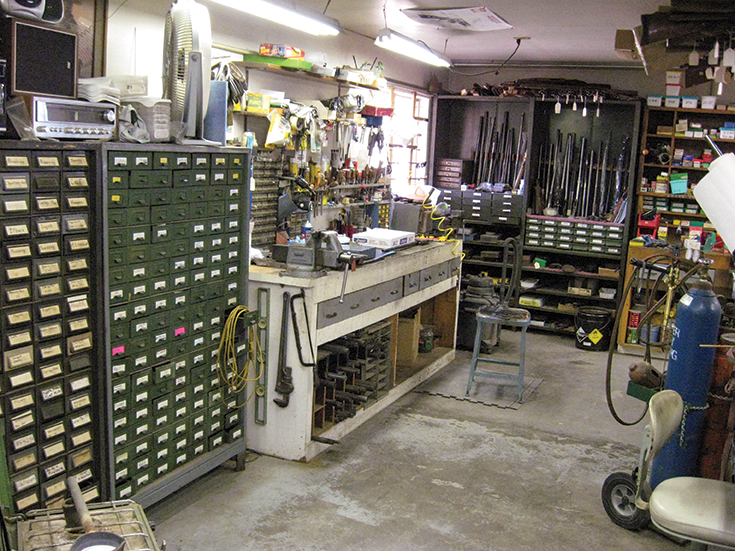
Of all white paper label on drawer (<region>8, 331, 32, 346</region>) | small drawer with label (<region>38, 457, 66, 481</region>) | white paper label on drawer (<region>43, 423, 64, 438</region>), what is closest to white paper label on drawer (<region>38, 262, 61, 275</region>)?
white paper label on drawer (<region>8, 331, 32, 346</region>)

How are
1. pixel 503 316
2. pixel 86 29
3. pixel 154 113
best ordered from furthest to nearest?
pixel 503 316
pixel 86 29
pixel 154 113

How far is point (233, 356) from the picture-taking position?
12.5ft

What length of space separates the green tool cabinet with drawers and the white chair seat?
2.14 m

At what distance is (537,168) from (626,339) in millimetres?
2195

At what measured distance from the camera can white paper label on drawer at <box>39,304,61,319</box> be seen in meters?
2.77

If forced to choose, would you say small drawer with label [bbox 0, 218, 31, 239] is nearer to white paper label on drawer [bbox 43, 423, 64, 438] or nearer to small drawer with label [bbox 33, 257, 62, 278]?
small drawer with label [bbox 33, 257, 62, 278]

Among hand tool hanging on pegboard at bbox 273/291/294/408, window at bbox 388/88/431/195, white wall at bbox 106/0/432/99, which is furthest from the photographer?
window at bbox 388/88/431/195

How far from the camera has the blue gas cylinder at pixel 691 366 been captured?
135 inches

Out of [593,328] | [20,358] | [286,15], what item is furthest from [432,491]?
[593,328]

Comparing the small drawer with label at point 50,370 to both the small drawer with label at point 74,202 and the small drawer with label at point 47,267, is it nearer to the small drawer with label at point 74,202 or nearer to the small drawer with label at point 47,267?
the small drawer with label at point 47,267

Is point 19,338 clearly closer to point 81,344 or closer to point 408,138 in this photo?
point 81,344

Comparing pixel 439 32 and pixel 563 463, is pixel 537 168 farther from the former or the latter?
pixel 563 463

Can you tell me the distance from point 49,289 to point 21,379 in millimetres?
350

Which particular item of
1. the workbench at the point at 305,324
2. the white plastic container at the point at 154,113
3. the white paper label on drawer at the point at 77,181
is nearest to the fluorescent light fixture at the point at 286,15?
the white plastic container at the point at 154,113
